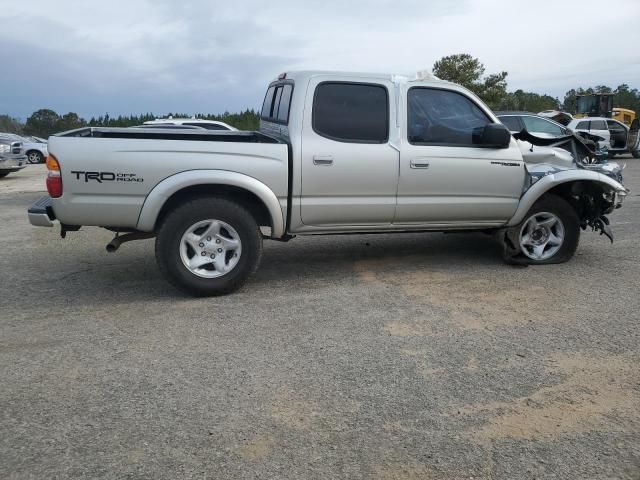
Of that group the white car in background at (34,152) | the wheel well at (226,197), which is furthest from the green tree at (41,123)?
the wheel well at (226,197)

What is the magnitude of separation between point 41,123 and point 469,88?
4919 cm

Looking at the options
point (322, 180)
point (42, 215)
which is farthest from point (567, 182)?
point (42, 215)

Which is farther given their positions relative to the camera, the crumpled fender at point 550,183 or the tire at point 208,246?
the crumpled fender at point 550,183

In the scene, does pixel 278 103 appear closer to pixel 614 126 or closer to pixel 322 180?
pixel 322 180

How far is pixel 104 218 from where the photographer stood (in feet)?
15.4

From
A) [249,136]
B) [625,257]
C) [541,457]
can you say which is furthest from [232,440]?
[625,257]

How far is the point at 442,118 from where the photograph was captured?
554 centimetres

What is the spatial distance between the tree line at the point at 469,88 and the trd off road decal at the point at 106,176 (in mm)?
12983

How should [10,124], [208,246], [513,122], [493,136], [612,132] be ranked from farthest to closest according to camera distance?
[10,124] < [612,132] < [513,122] < [493,136] < [208,246]

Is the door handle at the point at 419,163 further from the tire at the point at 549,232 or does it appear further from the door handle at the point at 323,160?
the tire at the point at 549,232

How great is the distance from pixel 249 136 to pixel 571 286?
3.39 metres

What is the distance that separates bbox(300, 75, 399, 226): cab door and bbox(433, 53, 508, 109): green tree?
3082 centimetres

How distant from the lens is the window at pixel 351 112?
205 inches

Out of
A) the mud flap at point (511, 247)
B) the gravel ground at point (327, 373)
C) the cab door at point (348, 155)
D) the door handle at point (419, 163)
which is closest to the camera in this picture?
the gravel ground at point (327, 373)
